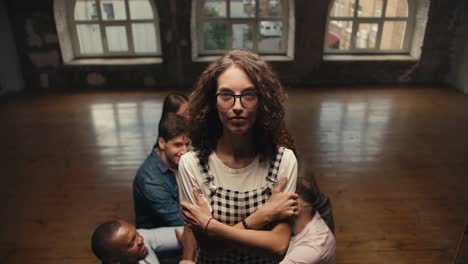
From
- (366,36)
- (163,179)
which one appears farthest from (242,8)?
(163,179)

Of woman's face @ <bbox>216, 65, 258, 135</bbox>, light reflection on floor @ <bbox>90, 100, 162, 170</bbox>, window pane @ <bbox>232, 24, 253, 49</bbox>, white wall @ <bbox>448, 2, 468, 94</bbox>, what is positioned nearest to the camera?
woman's face @ <bbox>216, 65, 258, 135</bbox>

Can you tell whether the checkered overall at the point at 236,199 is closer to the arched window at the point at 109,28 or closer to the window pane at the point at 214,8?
the arched window at the point at 109,28

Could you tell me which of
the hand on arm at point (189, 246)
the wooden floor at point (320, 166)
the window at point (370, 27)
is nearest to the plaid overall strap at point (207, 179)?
the hand on arm at point (189, 246)

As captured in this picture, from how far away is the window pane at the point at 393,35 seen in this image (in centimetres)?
792

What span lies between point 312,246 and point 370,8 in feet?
22.1

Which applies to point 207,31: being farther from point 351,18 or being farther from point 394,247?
point 394,247

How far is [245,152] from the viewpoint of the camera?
1.42 m

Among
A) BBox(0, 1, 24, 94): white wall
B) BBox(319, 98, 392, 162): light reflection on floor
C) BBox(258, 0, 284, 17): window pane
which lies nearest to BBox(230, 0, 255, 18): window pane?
BBox(258, 0, 284, 17): window pane

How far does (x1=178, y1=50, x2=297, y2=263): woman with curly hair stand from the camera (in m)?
1.32

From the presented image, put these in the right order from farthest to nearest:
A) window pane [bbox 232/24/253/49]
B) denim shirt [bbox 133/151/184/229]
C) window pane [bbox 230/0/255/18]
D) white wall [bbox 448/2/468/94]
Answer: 1. window pane [bbox 232/24/253/49]
2. window pane [bbox 230/0/255/18]
3. white wall [bbox 448/2/468/94]
4. denim shirt [bbox 133/151/184/229]

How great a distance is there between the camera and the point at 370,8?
25.5 ft

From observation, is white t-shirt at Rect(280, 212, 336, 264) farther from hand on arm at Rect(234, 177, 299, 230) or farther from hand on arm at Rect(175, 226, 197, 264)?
hand on arm at Rect(234, 177, 299, 230)

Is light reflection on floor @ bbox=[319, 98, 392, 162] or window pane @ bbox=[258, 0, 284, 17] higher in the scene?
window pane @ bbox=[258, 0, 284, 17]

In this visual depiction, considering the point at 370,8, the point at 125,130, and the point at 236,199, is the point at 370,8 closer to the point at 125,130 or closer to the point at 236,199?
the point at 125,130
